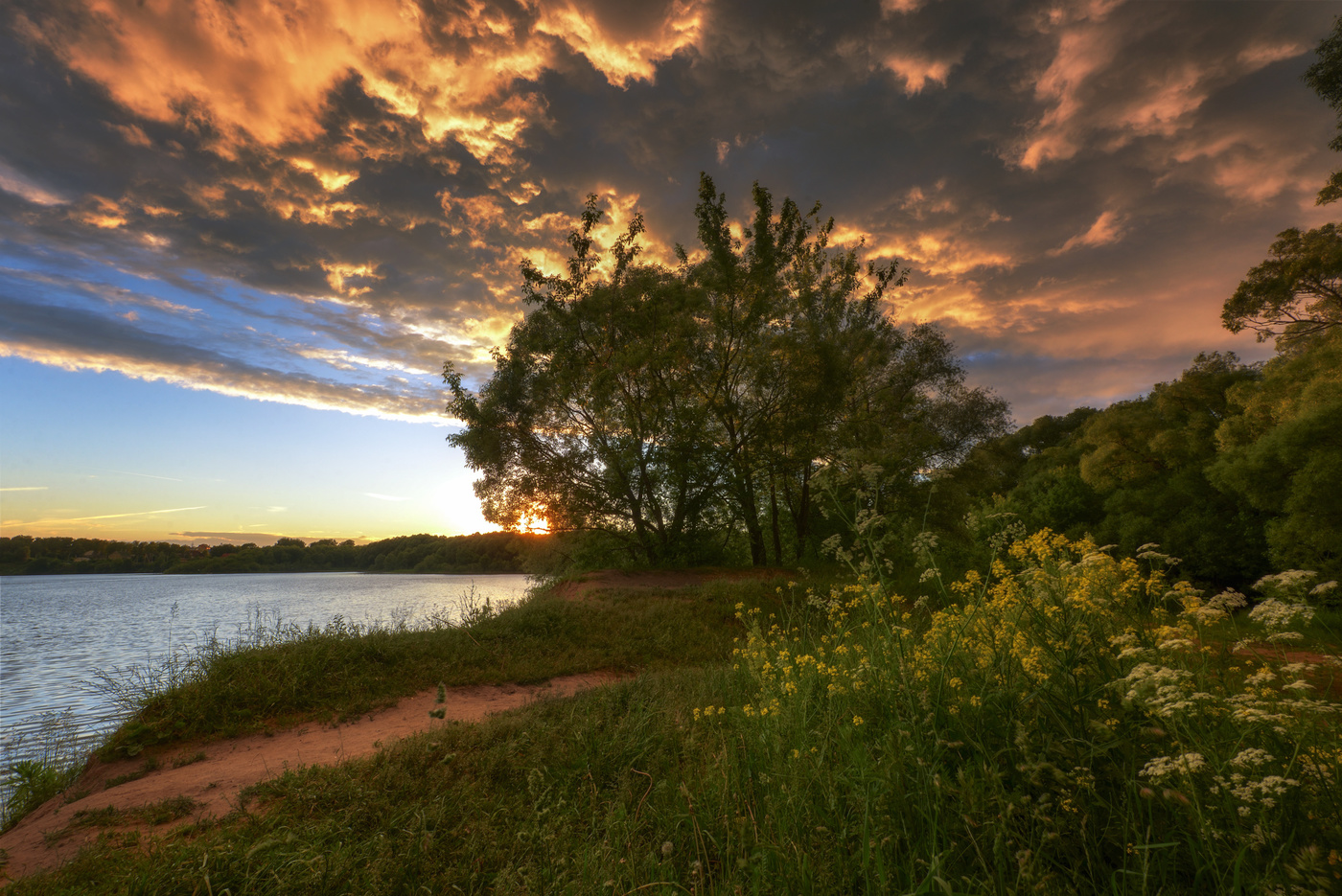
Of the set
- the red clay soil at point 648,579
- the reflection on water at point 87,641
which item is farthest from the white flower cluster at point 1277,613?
the red clay soil at point 648,579

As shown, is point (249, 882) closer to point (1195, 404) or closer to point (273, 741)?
point (273, 741)

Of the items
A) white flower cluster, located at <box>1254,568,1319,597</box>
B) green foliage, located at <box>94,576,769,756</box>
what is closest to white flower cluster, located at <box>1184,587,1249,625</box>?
white flower cluster, located at <box>1254,568,1319,597</box>

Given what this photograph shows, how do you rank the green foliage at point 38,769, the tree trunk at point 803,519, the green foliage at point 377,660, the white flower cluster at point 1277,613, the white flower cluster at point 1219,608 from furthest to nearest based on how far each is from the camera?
1. the tree trunk at point 803,519
2. the green foliage at point 377,660
3. the green foliage at point 38,769
4. the white flower cluster at point 1219,608
5. the white flower cluster at point 1277,613

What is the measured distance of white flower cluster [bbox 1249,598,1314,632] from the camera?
7.14 feet

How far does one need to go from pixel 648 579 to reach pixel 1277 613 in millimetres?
15666

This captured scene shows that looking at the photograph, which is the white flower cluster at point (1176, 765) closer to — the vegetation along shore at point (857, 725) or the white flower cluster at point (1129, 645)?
the vegetation along shore at point (857, 725)

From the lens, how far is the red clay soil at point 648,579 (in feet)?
49.2

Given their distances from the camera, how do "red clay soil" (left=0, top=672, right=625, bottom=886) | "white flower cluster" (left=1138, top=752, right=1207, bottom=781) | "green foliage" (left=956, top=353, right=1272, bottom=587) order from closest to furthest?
"white flower cluster" (left=1138, top=752, right=1207, bottom=781) < "red clay soil" (left=0, top=672, right=625, bottom=886) < "green foliage" (left=956, top=353, right=1272, bottom=587)

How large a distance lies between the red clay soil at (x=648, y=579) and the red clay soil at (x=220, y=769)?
24.6 feet

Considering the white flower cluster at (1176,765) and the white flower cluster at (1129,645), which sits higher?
the white flower cluster at (1129,645)

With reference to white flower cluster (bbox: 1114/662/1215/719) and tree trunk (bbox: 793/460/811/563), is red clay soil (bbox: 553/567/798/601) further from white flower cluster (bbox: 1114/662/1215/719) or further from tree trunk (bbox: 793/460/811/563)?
white flower cluster (bbox: 1114/662/1215/719)

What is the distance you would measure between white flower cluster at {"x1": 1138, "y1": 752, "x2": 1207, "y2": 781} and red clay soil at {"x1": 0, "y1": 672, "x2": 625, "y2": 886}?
210 inches

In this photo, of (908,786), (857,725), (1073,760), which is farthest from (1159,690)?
(857,725)

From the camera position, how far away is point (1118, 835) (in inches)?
83.5
